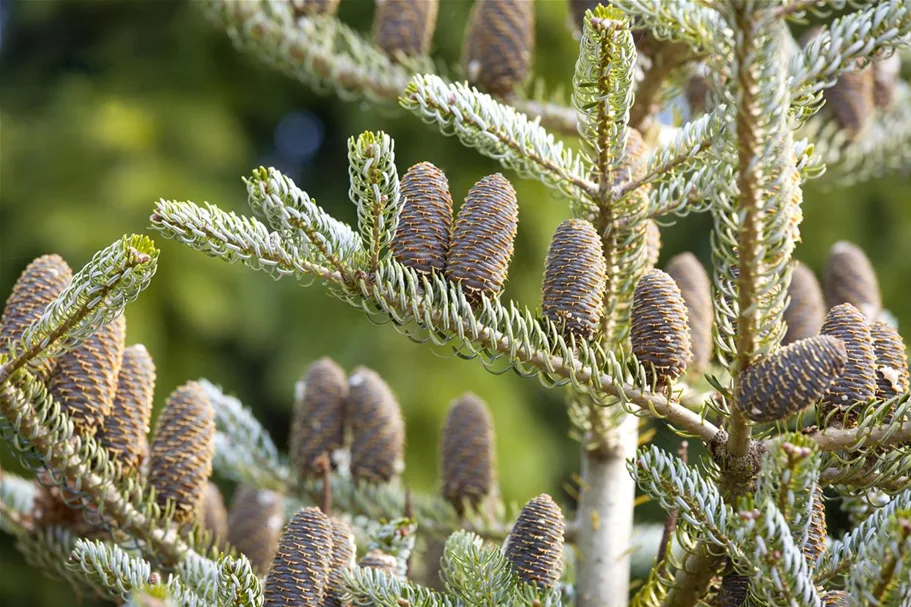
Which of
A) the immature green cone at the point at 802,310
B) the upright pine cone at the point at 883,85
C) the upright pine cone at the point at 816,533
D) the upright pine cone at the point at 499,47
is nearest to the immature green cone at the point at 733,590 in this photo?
the upright pine cone at the point at 816,533

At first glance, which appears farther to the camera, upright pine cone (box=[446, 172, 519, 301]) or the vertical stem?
the vertical stem

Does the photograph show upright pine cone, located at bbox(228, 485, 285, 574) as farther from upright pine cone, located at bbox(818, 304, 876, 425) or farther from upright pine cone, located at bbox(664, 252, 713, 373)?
upright pine cone, located at bbox(818, 304, 876, 425)

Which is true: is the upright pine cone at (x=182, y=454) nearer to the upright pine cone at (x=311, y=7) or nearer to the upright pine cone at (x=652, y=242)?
the upright pine cone at (x=652, y=242)

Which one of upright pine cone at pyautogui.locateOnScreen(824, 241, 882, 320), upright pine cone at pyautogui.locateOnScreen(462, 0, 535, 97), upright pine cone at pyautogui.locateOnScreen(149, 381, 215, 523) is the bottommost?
upright pine cone at pyautogui.locateOnScreen(149, 381, 215, 523)

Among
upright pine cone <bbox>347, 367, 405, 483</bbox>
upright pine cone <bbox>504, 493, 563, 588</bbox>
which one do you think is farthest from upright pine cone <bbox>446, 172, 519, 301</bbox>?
upright pine cone <bbox>347, 367, 405, 483</bbox>

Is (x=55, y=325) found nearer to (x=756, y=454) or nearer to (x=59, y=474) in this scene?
(x=59, y=474)

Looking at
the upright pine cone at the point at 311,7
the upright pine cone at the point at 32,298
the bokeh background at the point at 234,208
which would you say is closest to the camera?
the upright pine cone at the point at 32,298

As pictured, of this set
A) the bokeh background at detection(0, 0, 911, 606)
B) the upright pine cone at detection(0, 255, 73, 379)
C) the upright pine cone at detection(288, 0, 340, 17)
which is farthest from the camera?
the bokeh background at detection(0, 0, 911, 606)

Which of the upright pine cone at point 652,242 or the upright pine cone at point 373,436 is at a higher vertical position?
Answer: the upright pine cone at point 652,242
